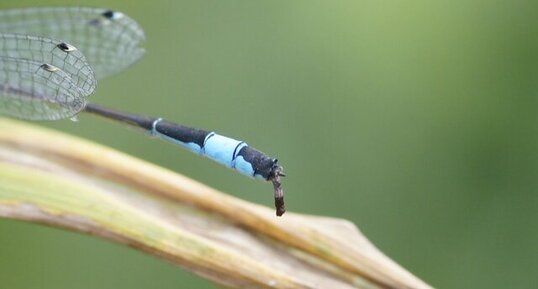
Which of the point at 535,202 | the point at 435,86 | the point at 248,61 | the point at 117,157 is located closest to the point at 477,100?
the point at 435,86

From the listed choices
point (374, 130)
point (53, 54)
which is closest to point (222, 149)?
point (53, 54)

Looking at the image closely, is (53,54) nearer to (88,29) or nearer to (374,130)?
(88,29)

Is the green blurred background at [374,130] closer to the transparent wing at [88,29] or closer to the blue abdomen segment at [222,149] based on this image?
the transparent wing at [88,29]

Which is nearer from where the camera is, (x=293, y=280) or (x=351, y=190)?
(x=293, y=280)

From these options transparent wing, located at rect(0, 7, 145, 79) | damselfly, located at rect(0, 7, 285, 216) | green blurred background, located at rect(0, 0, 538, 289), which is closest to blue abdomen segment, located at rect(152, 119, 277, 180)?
damselfly, located at rect(0, 7, 285, 216)

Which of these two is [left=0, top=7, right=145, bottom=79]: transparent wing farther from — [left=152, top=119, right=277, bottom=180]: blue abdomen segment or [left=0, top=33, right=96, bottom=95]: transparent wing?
[left=152, top=119, right=277, bottom=180]: blue abdomen segment

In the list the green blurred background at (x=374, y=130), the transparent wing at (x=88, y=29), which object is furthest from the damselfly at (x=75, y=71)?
the green blurred background at (x=374, y=130)

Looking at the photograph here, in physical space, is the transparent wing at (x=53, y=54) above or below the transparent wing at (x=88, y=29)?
below

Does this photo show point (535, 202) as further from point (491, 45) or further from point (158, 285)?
point (158, 285)
